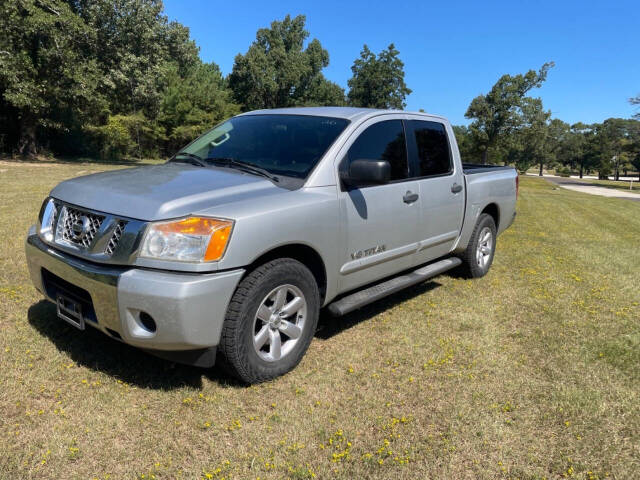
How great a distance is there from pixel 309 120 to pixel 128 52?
25.4m

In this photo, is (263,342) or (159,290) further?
(263,342)

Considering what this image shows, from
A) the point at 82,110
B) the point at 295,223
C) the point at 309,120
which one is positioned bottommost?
the point at 295,223

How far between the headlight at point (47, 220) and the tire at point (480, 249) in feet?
14.4

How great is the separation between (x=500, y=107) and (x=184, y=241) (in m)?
54.4

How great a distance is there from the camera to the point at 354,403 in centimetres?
301

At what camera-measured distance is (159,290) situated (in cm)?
253

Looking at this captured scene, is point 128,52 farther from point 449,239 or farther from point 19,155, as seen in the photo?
point 449,239

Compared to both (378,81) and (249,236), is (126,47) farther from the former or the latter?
(378,81)

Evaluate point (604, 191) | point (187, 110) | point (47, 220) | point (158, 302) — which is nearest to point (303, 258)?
point (158, 302)

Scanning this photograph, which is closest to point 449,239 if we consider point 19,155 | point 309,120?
point 309,120

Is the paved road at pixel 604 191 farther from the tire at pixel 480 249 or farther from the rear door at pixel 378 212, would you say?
the rear door at pixel 378 212

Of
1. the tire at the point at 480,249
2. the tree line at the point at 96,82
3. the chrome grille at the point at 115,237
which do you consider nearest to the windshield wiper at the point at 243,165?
the chrome grille at the point at 115,237

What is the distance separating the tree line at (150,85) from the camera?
72.2 ft

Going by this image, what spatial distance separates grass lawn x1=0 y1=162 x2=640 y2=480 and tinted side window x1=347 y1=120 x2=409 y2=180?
149 cm
